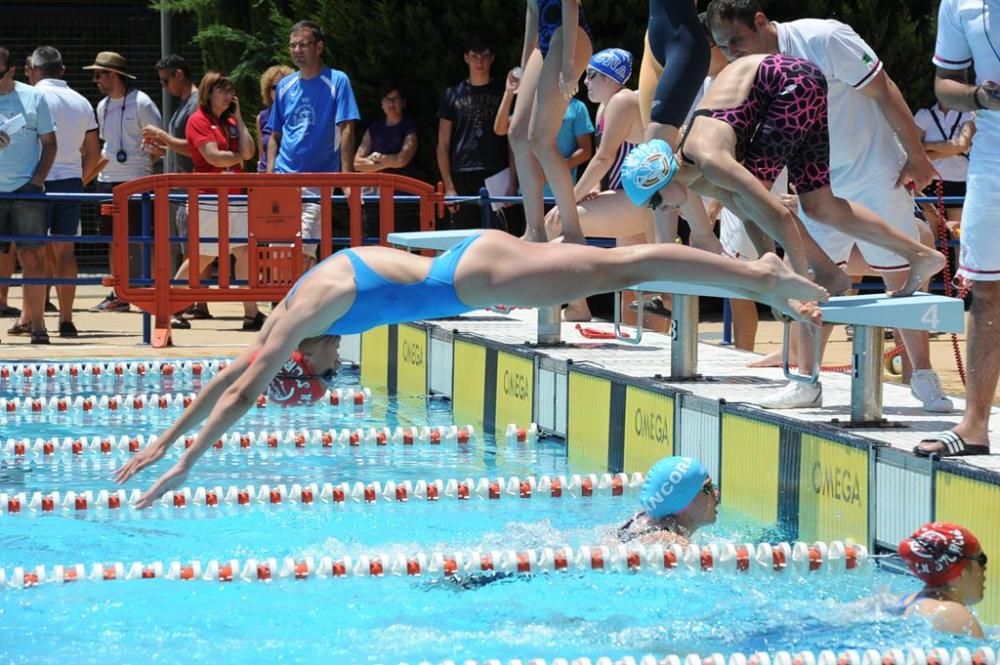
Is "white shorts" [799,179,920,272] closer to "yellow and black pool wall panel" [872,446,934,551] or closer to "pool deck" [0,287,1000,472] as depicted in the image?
"pool deck" [0,287,1000,472]

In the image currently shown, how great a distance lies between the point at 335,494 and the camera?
6.55 meters

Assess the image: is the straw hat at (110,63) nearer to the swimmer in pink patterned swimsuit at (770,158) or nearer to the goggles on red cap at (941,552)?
the swimmer in pink patterned swimsuit at (770,158)

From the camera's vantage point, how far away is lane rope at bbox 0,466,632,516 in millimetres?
6426

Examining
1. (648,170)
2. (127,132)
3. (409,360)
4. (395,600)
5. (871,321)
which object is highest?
(127,132)

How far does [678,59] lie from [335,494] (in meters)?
2.28

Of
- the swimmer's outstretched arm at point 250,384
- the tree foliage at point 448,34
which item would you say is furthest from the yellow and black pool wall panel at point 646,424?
the tree foliage at point 448,34

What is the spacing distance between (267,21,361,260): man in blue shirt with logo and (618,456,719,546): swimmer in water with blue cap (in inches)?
261

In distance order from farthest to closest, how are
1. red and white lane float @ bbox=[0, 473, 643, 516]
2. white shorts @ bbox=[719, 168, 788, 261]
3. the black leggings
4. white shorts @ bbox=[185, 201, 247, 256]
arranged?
white shorts @ bbox=[185, 201, 247, 256], white shorts @ bbox=[719, 168, 788, 261], the black leggings, red and white lane float @ bbox=[0, 473, 643, 516]

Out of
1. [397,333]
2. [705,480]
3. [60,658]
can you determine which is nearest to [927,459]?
[705,480]

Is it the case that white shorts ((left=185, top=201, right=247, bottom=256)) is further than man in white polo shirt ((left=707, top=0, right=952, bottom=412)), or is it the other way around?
white shorts ((left=185, top=201, right=247, bottom=256))

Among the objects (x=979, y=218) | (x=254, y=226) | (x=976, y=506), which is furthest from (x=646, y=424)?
(x=254, y=226)

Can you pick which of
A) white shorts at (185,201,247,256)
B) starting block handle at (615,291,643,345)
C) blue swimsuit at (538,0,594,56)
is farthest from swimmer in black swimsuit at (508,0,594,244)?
white shorts at (185,201,247,256)

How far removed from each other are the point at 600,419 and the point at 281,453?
151 centimetres

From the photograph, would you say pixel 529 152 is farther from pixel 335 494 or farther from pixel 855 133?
pixel 335 494
